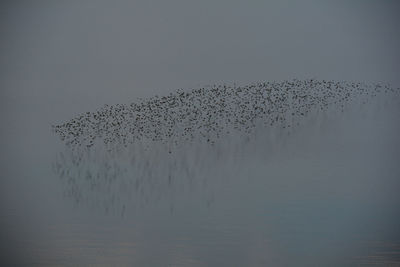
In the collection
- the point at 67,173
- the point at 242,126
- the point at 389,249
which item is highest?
the point at 242,126

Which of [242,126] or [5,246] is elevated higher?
[242,126]

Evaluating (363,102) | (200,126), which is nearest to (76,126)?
(200,126)

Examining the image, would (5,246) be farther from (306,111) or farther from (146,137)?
(306,111)

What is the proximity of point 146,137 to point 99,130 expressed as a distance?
0.63m

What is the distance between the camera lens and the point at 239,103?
8.48 metres

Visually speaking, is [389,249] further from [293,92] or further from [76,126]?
[76,126]

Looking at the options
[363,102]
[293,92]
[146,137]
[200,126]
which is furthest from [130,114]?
[363,102]

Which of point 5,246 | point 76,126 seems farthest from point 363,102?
point 5,246

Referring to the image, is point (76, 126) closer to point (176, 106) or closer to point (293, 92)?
point (176, 106)

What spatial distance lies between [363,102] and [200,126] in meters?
2.05

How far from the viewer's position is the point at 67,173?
8242 millimetres

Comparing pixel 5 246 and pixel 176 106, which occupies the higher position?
pixel 176 106

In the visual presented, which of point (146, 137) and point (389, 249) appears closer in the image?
point (389, 249)

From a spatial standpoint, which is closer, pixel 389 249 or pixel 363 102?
pixel 389 249
